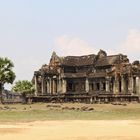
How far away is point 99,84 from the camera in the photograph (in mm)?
92125

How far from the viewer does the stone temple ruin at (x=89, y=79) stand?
83688 mm

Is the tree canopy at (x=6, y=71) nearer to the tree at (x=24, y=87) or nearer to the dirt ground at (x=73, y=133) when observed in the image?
the tree at (x=24, y=87)

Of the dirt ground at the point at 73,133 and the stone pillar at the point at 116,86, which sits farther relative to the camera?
the stone pillar at the point at 116,86

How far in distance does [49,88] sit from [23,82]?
23.6 feet

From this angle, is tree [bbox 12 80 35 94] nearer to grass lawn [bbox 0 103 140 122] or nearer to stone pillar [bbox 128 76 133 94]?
stone pillar [bbox 128 76 133 94]

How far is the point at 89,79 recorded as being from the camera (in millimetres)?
94750

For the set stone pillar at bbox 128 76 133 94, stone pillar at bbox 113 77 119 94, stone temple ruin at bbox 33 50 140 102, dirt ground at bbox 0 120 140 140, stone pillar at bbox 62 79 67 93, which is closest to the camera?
dirt ground at bbox 0 120 140 140

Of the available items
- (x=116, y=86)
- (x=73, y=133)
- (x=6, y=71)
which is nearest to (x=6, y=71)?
(x=6, y=71)

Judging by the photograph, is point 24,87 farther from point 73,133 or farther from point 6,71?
point 73,133

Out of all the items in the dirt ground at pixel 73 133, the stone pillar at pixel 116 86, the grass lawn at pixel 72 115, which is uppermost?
the stone pillar at pixel 116 86

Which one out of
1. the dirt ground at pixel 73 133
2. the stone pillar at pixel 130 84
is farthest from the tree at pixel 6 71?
the dirt ground at pixel 73 133

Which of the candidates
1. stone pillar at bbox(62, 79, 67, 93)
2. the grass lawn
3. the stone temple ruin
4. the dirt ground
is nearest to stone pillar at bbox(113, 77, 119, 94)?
the stone temple ruin

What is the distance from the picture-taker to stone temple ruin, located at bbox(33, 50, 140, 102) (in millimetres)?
83688

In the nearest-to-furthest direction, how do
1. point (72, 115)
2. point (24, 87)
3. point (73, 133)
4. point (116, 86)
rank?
1. point (73, 133)
2. point (72, 115)
3. point (116, 86)
4. point (24, 87)
